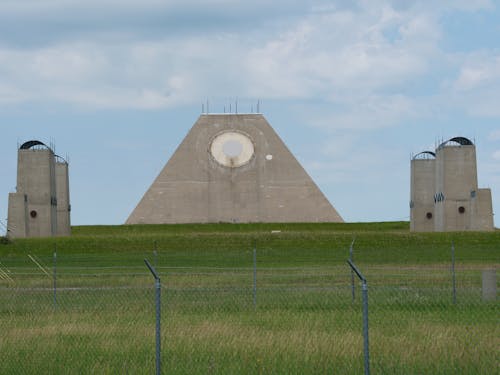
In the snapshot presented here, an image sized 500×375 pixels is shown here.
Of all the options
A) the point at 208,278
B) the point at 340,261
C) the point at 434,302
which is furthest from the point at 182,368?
the point at 340,261

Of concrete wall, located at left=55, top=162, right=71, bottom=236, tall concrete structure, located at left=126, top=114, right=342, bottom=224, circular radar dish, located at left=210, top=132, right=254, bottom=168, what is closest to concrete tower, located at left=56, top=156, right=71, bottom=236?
concrete wall, located at left=55, top=162, right=71, bottom=236

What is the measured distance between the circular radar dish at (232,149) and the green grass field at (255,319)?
34524 millimetres

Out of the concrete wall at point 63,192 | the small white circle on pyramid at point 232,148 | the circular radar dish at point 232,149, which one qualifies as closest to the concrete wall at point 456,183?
the circular radar dish at point 232,149

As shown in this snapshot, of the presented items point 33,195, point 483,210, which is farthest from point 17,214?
point 483,210

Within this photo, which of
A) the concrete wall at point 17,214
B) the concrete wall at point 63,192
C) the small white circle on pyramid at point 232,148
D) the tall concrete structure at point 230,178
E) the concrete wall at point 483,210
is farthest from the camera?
the small white circle on pyramid at point 232,148

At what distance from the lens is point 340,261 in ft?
113

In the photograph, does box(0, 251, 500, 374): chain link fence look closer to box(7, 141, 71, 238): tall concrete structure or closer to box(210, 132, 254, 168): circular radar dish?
box(7, 141, 71, 238): tall concrete structure

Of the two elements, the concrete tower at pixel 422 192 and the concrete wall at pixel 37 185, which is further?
the concrete tower at pixel 422 192

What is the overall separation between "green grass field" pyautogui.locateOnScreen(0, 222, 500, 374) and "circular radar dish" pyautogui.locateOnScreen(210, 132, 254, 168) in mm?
34524

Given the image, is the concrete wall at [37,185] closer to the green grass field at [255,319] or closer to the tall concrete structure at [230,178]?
the tall concrete structure at [230,178]

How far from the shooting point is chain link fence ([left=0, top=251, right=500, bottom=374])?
11.8 m

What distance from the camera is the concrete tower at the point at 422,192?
65.4m

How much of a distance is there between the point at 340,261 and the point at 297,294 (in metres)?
13.2

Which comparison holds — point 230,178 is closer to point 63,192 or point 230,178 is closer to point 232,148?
point 232,148
